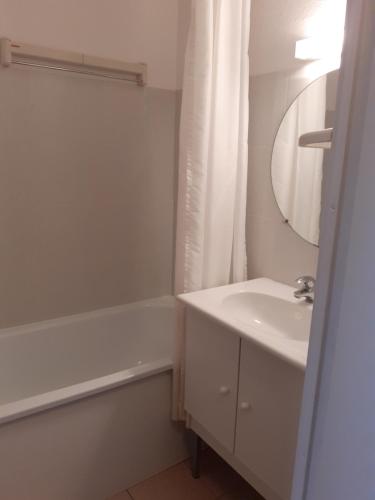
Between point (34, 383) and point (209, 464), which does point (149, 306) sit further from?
point (209, 464)

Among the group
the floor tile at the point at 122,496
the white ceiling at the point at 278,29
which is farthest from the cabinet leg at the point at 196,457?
the white ceiling at the point at 278,29

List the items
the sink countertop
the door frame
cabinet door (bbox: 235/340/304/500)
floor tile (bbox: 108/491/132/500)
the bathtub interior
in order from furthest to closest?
the bathtub interior < floor tile (bbox: 108/491/132/500) < the sink countertop < cabinet door (bbox: 235/340/304/500) < the door frame

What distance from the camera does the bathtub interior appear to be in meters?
1.91

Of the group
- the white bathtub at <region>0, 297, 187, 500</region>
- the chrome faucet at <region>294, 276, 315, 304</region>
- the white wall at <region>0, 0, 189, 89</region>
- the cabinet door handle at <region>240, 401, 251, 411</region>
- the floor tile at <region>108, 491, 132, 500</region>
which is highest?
the white wall at <region>0, 0, 189, 89</region>

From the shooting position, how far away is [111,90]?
77.6 inches

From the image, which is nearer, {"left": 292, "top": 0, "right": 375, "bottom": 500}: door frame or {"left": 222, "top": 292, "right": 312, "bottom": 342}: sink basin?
{"left": 292, "top": 0, "right": 375, "bottom": 500}: door frame

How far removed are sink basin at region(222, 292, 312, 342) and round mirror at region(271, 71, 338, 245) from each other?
27cm

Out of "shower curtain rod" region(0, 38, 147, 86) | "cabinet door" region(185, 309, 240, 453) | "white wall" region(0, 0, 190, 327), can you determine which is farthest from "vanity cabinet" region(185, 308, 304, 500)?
"shower curtain rod" region(0, 38, 147, 86)

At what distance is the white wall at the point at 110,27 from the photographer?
1704mm

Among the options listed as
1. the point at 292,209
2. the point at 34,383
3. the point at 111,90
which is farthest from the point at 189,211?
the point at 34,383

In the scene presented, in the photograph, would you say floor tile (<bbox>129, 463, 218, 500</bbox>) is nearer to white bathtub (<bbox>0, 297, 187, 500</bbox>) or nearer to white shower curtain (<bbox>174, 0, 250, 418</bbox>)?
white bathtub (<bbox>0, 297, 187, 500</bbox>)

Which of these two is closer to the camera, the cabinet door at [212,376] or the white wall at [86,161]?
the cabinet door at [212,376]

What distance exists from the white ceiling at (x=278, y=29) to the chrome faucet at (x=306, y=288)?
804 millimetres

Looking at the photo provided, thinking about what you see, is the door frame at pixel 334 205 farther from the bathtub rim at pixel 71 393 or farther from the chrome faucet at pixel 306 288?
the bathtub rim at pixel 71 393
